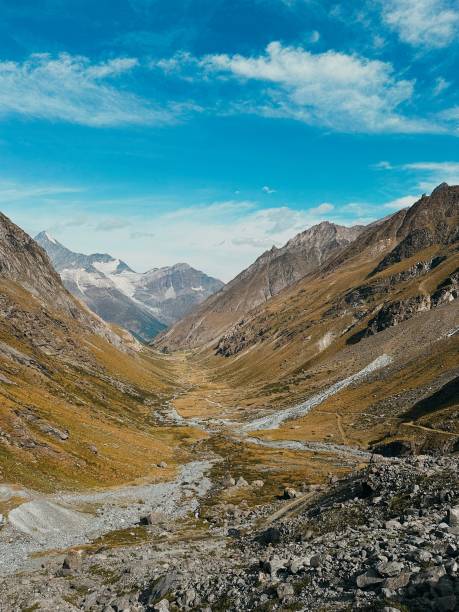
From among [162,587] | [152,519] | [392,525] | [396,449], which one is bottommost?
[396,449]

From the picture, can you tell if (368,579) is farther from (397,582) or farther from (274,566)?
(274,566)

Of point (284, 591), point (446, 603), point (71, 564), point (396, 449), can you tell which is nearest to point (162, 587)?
point (284, 591)

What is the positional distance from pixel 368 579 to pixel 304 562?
23.5 ft

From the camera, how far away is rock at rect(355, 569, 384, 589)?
89.8ft

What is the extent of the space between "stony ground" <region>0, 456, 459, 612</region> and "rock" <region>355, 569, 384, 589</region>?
6 centimetres

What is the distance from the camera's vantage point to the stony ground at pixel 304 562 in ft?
89.8

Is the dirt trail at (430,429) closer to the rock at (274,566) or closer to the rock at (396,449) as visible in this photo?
the rock at (396,449)

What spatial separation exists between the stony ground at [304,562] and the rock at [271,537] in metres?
0.13

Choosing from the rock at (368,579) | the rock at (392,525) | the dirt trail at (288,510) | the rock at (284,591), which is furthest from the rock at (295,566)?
the dirt trail at (288,510)

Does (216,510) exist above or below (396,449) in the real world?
below

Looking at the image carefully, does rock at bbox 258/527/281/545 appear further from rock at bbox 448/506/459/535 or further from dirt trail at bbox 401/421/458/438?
dirt trail at bbox 401/421/458/438

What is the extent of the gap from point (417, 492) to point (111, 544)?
3741 centimetres

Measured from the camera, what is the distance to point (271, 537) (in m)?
48.4

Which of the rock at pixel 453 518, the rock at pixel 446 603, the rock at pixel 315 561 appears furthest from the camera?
the rock at pixel 315 561
